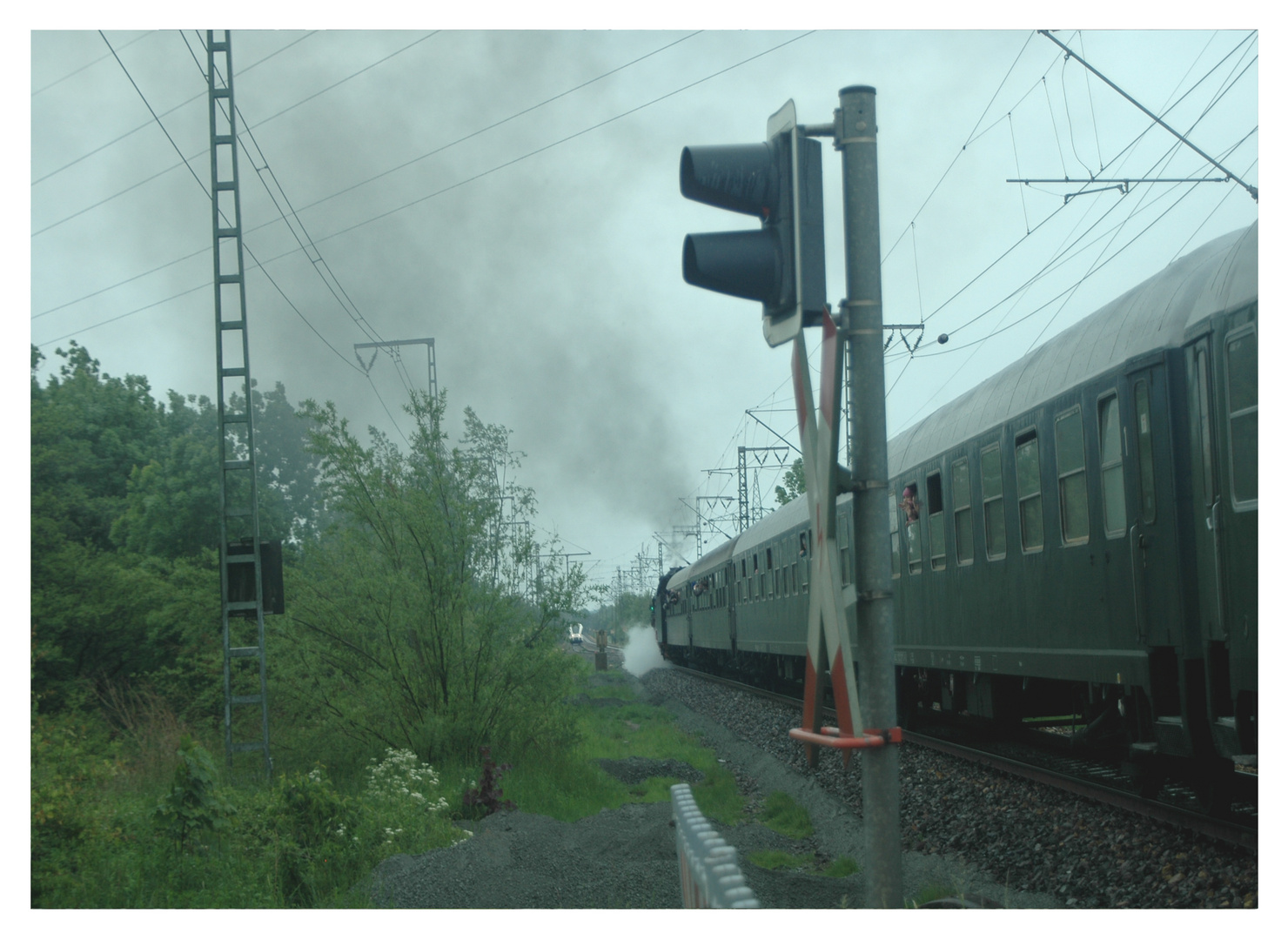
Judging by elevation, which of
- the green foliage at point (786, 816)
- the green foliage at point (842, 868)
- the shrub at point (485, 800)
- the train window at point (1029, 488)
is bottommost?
the green foliage at point (786, 816)

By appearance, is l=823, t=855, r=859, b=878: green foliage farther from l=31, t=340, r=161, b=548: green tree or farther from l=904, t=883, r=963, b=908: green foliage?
l=31, t=340, r=161, b=548: green tree

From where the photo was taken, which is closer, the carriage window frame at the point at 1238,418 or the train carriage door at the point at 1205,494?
the carriage window frame at the point at 1238,418

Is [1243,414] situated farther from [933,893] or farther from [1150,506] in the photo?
[933,893]

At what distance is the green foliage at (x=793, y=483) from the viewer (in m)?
40.6

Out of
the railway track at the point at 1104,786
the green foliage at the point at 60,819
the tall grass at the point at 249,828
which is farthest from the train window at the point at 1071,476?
the green foliage at the point at 60,819

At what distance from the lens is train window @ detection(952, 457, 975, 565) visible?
34.4 ft

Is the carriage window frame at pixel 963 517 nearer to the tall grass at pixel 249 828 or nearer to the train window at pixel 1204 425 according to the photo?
the tall grass at pixel 249 828

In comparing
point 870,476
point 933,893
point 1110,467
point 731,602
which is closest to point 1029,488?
point 1110,467

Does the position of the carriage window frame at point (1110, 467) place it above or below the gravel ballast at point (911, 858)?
above

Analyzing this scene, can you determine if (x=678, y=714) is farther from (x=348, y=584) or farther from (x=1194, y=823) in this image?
(x=1194, y=823)

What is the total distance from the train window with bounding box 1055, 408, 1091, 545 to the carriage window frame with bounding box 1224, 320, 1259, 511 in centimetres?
205

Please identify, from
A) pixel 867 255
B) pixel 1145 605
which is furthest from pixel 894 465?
pixel 867 255

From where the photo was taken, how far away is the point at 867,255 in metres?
Answer: 3.10

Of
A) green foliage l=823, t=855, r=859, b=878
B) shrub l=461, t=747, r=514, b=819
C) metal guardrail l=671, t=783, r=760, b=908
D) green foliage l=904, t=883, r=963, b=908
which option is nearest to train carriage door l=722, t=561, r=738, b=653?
shrub l=461, t=747, r=514, b=819
